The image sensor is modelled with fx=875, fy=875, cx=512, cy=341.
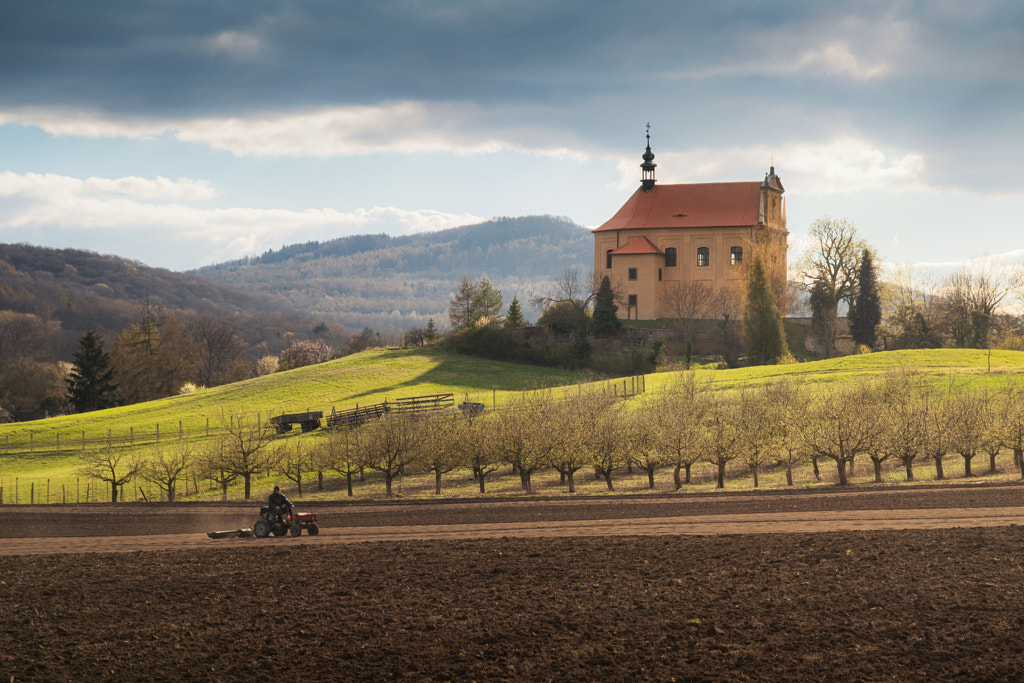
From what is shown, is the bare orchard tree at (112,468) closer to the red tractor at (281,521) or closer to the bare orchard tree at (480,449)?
the bare orchard tree at (480,449)

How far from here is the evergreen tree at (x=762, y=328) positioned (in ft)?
250

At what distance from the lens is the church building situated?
92.7 metres

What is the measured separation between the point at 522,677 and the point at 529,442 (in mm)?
22501

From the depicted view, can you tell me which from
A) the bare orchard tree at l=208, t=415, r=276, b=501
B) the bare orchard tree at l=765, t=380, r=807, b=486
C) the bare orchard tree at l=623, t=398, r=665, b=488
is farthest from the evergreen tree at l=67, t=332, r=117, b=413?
the bare orchard tree at l=765, t=380, r=807, b=486

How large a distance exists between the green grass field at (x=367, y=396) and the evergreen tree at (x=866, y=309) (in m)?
12.0

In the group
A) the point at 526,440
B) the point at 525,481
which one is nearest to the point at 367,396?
the point at 525,481

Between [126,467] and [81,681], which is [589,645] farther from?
[126,467]

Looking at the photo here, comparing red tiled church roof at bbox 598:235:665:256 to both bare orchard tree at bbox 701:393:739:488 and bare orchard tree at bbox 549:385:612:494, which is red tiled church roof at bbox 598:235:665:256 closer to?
bare orchard tree at bbox 701:393:739:488

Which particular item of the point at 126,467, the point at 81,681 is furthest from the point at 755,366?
the point at 81,681

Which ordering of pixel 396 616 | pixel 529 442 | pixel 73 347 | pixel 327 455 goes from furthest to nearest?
pixel 73 347, pixel 327 455, pixel 529 442, pixel 396 616

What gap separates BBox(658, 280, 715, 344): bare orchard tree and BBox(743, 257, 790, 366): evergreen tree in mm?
9738

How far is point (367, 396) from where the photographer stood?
71312 millimetres

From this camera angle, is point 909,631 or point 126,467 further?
point 126,467

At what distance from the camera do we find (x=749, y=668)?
14812mm
